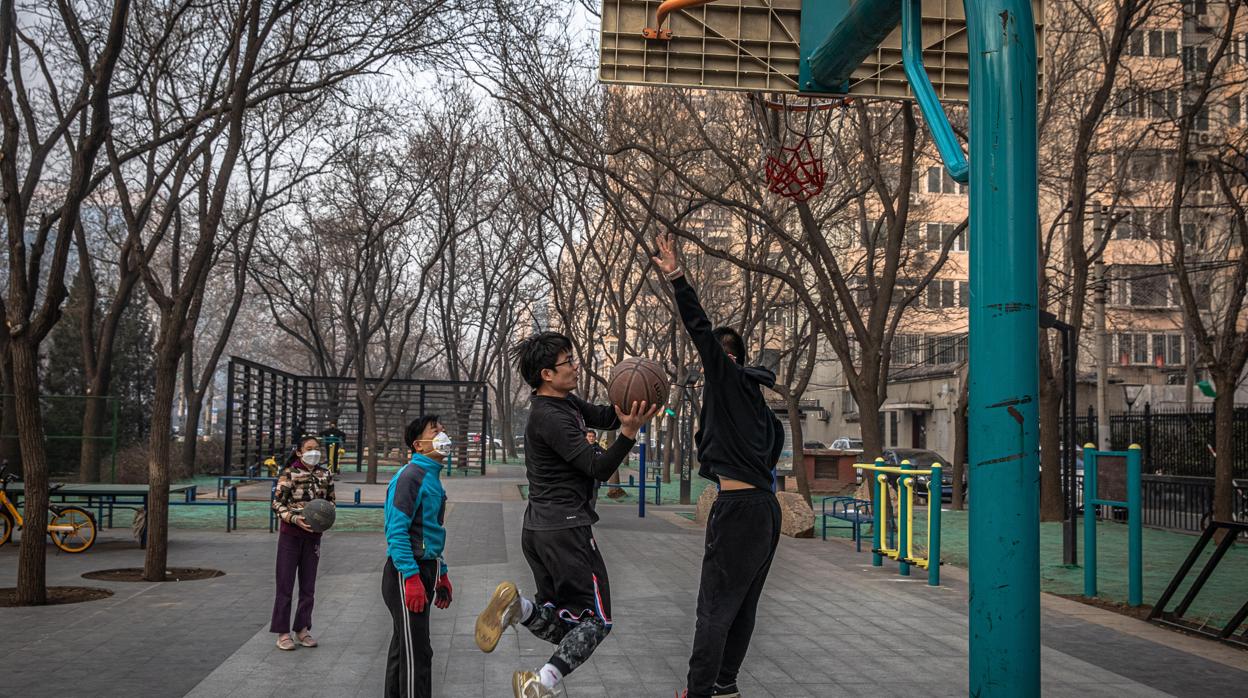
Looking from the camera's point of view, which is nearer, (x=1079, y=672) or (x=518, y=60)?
(x=1079, y=672)

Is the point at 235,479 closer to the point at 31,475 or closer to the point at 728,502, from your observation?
the point at 31,475

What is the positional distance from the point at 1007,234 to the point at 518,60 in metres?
Result: 16.0

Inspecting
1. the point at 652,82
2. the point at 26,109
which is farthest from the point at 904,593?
the point at 26,109

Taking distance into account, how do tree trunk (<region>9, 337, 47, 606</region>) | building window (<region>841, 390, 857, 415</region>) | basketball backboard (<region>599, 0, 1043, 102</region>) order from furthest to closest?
building window (<region>841, 390, 857, 415</region>) < tree trunk (<region>9, 337, 47, 606</region>) < basketball backboard (<region>599, 0, 1043, 102</region>)

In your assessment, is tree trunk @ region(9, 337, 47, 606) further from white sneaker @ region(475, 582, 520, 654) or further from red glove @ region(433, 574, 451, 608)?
white sneaker @ region(475, 582, 520, 654)

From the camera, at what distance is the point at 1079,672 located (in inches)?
302

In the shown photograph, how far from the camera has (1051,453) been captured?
68.8 feet

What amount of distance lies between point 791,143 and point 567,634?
1707cm

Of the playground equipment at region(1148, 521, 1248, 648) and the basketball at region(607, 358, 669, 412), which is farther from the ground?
the basketball at region(607, 358, 669, 412)

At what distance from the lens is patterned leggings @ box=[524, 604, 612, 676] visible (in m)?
5.20

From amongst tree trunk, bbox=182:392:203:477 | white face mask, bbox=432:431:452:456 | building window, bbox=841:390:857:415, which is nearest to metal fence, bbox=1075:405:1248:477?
white face mask, bbox=432:431:452:456

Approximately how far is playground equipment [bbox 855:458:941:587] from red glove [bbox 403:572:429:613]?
22.5 feet

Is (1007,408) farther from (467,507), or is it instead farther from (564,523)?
(467,507)

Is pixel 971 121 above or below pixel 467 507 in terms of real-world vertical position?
above
